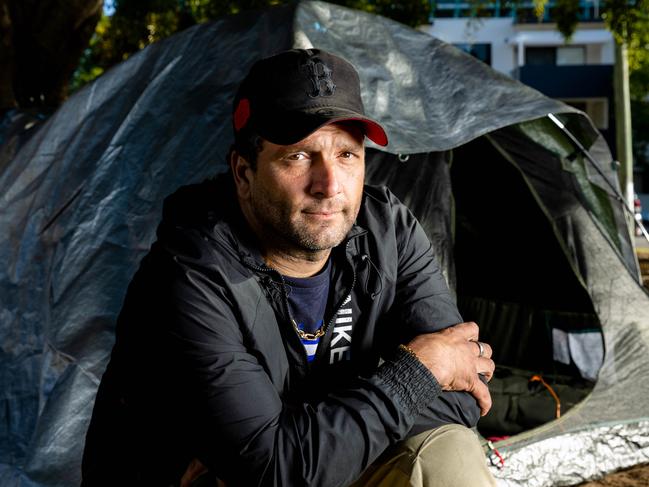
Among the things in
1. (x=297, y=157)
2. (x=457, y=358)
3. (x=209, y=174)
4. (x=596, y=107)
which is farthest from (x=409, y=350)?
(x=596, y=107)

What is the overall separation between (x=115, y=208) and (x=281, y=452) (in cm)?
190

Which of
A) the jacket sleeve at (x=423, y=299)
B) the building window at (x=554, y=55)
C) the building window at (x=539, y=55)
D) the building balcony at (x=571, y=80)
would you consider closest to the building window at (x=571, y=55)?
the building window at (x=554, y=55)

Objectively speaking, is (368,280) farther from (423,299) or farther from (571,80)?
(571,80)

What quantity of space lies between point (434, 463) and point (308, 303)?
1.78 feet

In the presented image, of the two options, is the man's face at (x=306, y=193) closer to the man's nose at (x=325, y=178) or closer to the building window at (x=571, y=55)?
the man's nose at (x=325, y=178)

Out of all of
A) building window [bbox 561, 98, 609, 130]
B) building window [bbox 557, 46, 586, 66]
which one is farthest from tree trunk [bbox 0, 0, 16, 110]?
building window [bbox 557, 46, 586, 66]

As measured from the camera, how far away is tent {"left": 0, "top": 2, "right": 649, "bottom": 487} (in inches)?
125

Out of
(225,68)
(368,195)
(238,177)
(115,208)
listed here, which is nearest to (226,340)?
(238,177)

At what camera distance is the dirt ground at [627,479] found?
3.53m

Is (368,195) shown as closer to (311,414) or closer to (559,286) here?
(311,414)

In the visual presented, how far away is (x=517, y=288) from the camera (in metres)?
5.00

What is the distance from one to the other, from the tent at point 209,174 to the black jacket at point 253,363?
868 mm

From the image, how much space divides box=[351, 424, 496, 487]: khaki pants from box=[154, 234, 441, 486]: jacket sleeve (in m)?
0.06

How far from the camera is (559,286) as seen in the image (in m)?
4.82
